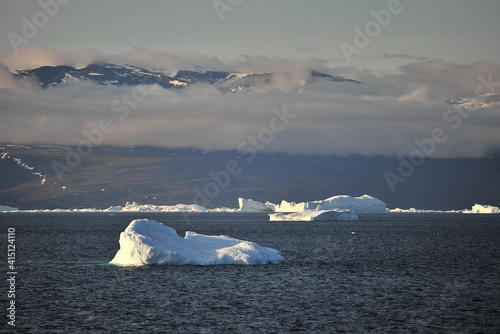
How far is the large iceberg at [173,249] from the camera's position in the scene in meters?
49.1

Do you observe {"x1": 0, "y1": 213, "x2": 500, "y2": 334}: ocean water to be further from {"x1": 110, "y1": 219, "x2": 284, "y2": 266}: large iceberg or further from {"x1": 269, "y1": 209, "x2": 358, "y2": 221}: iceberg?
{"x1": 269, "y1": 209, "x2": 358, "y2": 221}: iceberg

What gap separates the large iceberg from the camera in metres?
49.1

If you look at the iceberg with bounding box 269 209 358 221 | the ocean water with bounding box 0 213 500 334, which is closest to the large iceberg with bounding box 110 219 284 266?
the ocean water with bounding box 0 213 500 334

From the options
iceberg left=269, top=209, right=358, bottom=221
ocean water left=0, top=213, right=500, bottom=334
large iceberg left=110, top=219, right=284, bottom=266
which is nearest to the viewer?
ocean water left=0, top=213, right=500, bottom=334

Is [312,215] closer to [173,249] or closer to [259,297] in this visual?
[173,249]

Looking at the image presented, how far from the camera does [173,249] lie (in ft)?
164

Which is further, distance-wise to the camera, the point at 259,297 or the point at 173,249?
the point at 173,249

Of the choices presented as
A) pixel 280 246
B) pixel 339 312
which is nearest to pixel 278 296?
pixel 339 312

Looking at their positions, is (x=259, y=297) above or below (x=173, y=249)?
below

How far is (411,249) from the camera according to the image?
257ft

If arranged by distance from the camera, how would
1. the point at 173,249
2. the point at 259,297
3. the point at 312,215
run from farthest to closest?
the point at 312,215 → the point at 173,249 → the point at 259,297

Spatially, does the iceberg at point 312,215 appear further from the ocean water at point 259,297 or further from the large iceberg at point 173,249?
the large iceberg at point 173,249

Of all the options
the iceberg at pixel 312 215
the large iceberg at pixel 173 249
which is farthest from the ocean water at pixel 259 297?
the iceberg at pixel 312 215

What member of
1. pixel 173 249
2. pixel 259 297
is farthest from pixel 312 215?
pixel 259 297
